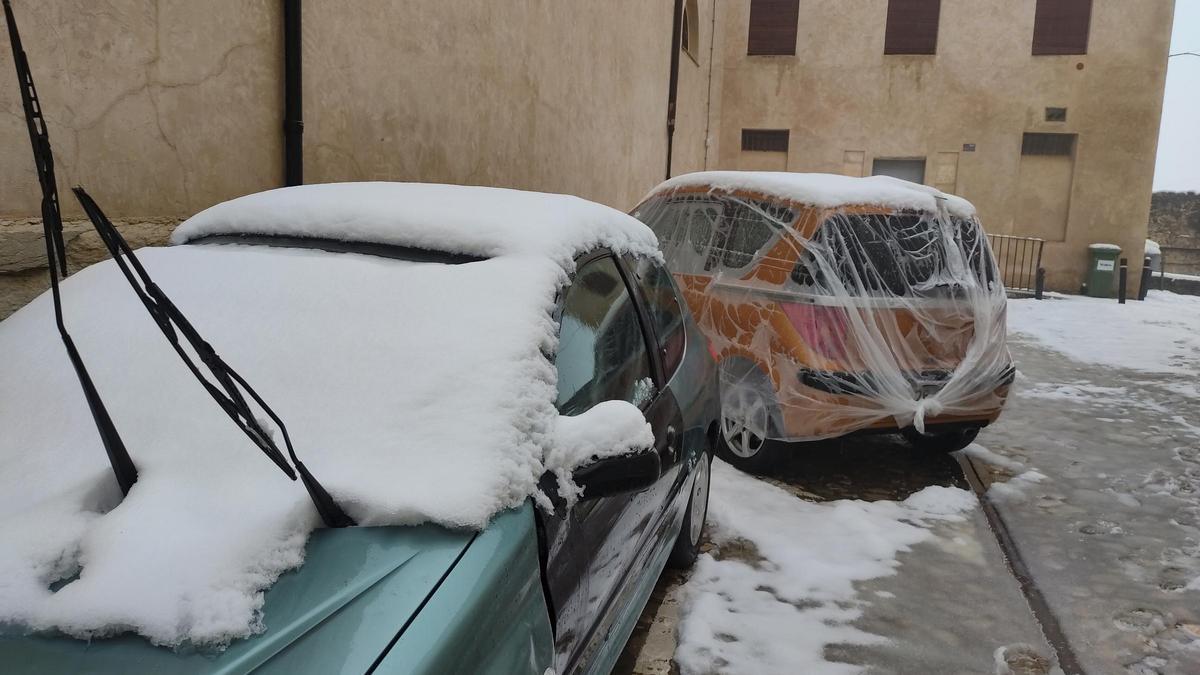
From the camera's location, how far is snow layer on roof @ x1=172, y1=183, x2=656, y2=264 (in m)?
2.30

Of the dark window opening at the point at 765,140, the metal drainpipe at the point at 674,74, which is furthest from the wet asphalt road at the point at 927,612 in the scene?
the dark window opening at the point at 765,140

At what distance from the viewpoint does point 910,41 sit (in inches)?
703

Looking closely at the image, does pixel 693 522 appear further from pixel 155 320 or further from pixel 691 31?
A: pixel 691 31

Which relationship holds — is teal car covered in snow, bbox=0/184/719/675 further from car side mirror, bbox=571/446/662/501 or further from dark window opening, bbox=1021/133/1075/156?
dark window opening, bbox=1021/133/1075/156

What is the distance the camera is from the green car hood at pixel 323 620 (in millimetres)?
1263

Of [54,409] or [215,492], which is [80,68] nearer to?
[54,409]

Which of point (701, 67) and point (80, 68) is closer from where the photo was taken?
point (80, 68)

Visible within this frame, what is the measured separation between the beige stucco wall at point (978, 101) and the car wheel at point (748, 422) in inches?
570

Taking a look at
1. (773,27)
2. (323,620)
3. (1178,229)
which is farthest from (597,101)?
(1178,229)

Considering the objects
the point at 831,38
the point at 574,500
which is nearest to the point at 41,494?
the point at 574,500

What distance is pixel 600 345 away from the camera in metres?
2.46

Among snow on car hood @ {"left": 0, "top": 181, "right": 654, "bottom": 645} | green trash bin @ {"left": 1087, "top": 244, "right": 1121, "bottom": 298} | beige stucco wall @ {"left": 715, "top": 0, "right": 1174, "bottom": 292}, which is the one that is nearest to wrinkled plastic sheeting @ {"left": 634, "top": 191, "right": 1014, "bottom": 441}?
snow on car hood @ {"left": 0, "top": 181, "right": 654, "bottom": 645}

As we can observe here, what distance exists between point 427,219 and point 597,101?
7788mm

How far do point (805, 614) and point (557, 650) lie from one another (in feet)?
5.98
